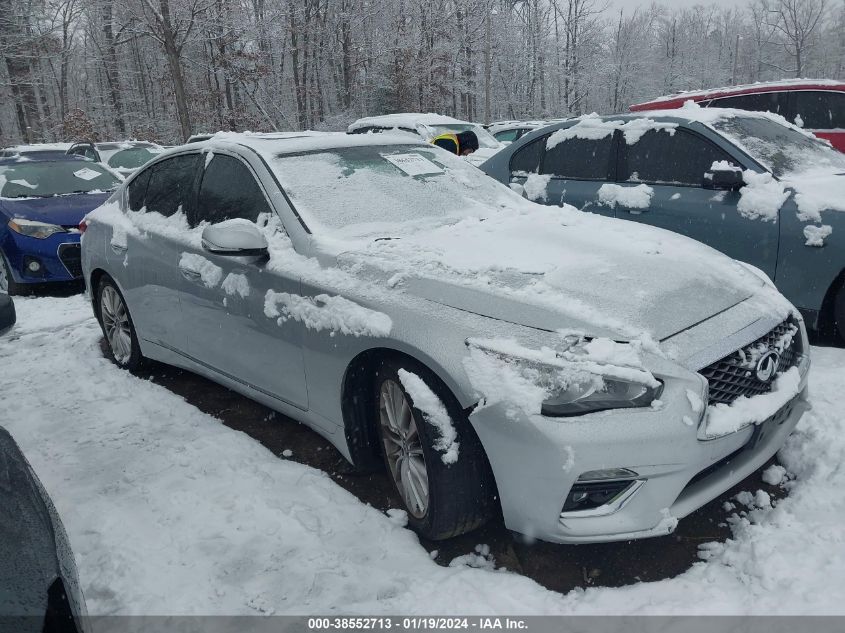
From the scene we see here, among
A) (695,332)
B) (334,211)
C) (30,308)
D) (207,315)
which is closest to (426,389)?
(695,332)

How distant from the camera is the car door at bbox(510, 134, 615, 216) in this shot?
219 inches

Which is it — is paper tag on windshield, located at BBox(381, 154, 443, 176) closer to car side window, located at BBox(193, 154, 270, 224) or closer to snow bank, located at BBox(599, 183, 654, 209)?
car side window, located at BBox(193, 154, 270, 224)

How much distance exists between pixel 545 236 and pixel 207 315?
73.6 inches

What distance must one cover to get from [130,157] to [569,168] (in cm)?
1388

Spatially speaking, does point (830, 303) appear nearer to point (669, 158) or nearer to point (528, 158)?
point (669, 158)

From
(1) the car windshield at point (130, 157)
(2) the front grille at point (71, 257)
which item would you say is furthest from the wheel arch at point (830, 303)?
(1) the car windshield at point (130, 157)

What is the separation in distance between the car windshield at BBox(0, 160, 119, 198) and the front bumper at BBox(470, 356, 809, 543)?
7.48 metres

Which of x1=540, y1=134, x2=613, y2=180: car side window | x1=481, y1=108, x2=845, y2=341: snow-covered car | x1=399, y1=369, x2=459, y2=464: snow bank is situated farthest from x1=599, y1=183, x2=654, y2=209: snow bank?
x1=399, y1=369, x2=459, y2=464: snow bank

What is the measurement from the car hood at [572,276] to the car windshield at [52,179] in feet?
21.4

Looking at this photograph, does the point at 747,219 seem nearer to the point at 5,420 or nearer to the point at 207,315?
the point at 207,315

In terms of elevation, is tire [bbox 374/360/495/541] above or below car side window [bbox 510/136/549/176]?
below

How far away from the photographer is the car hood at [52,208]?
7289mm

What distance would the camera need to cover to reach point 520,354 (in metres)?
2.34

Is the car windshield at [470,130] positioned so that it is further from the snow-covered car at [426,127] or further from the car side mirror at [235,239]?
the car side mirror at [235,239]
